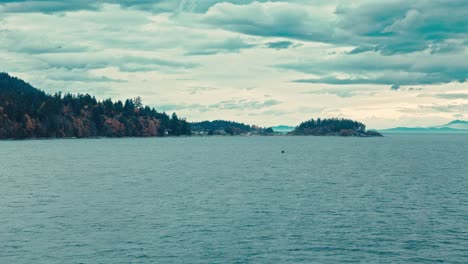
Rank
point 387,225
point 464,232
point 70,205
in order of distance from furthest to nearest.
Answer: point 70,205
point 387,225
point 464,232

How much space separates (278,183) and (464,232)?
184 ft

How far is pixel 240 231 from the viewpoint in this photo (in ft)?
201

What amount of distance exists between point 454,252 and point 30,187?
8160cm

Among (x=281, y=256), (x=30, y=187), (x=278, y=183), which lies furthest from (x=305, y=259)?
(x=30, y=187)

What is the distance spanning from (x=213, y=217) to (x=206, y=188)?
1331 inches

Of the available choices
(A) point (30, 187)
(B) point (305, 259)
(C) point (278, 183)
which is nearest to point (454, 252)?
(B) point (305, 259)

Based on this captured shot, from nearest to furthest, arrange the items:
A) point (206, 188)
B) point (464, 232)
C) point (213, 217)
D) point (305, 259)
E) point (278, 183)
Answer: point (305, 259)
point (464, 232)
point (213, 217)
point (206, 188)
point (278, 183)

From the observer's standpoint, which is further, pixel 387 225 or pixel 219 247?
pixel 387 225

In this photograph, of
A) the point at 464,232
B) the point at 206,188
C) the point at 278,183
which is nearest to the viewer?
→ the point at 464,232

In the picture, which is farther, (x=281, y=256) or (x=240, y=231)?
(x=240, y=231)

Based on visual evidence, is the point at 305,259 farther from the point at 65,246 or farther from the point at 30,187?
the point at 30,187

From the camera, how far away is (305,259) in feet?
163

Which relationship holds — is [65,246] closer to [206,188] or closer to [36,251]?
[36,251]

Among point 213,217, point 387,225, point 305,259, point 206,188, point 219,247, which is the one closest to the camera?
point 305,259
